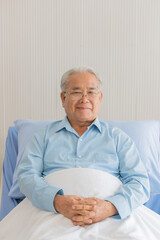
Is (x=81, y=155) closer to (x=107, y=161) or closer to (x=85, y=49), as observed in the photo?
(x=107, y=161)

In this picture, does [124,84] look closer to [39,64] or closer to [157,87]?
[157,87]

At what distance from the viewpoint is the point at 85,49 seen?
2453 mm

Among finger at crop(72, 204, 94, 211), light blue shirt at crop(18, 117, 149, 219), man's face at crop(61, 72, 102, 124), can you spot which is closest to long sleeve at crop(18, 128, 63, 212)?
light blue shirt at crop(18, 117, 149, 219)

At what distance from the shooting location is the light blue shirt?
1447 mm

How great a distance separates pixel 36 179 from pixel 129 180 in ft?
1.45

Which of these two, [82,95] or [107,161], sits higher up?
[82,95]

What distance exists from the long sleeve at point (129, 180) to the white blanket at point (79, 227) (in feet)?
0.13

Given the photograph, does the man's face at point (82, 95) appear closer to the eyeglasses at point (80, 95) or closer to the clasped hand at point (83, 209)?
the eyeglasses at point (80, 95)

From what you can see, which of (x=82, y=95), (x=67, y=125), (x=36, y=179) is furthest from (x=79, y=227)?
A: (x=82, y=95)

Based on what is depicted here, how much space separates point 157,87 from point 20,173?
53.6 inches

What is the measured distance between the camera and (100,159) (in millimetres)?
1579

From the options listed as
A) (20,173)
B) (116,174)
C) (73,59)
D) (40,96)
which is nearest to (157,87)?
(73,59)

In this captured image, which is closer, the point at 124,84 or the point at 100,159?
the point at 100,159

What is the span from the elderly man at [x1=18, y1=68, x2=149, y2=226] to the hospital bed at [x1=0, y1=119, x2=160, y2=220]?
25cm
